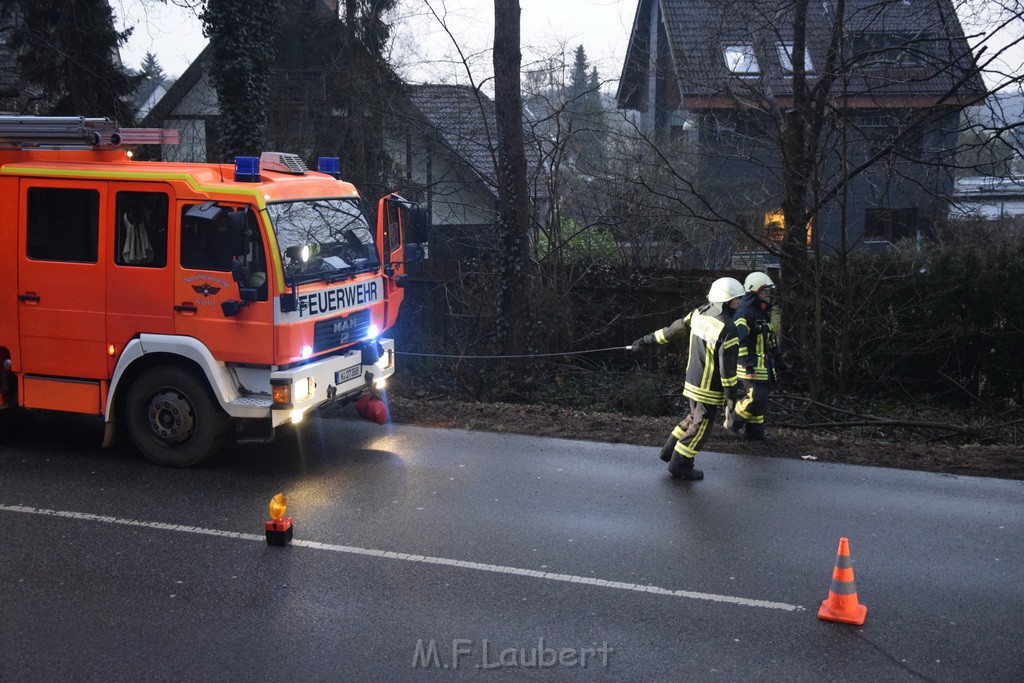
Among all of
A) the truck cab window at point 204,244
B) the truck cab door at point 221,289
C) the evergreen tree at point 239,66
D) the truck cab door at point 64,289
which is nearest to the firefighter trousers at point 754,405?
Result: the truck cab door at point 221,289

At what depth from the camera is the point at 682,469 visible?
8.08 metres

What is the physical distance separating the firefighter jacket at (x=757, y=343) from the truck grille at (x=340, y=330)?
3.68 metres

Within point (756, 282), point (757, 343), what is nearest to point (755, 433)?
point (757, 343)

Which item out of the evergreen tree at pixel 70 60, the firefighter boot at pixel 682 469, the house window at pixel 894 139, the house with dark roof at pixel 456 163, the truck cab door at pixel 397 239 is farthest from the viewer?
the evergreen tree at pixel 70 60

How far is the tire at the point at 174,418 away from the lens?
8078 millimetres

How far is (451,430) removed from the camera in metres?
9.88

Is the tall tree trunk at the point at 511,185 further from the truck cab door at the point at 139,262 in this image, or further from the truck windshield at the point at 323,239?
the truck cab door at the point at 139,262

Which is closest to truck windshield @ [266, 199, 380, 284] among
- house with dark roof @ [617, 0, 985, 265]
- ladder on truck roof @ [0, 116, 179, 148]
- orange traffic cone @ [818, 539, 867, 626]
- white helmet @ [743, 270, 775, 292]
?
ladder on truck roof @ [0, 116, 179, 148]

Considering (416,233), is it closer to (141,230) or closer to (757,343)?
(141,230)

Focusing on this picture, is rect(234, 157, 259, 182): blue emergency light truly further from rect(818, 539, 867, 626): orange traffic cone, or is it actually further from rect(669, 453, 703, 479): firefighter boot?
rect(818, 539, 867, 626): orange traffic cone

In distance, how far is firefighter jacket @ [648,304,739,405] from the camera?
774 cm

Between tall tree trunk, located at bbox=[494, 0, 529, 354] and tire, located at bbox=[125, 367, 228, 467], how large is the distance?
5.99m

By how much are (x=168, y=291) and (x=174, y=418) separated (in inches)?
42.7

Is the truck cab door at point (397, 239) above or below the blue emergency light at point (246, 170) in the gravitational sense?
below
